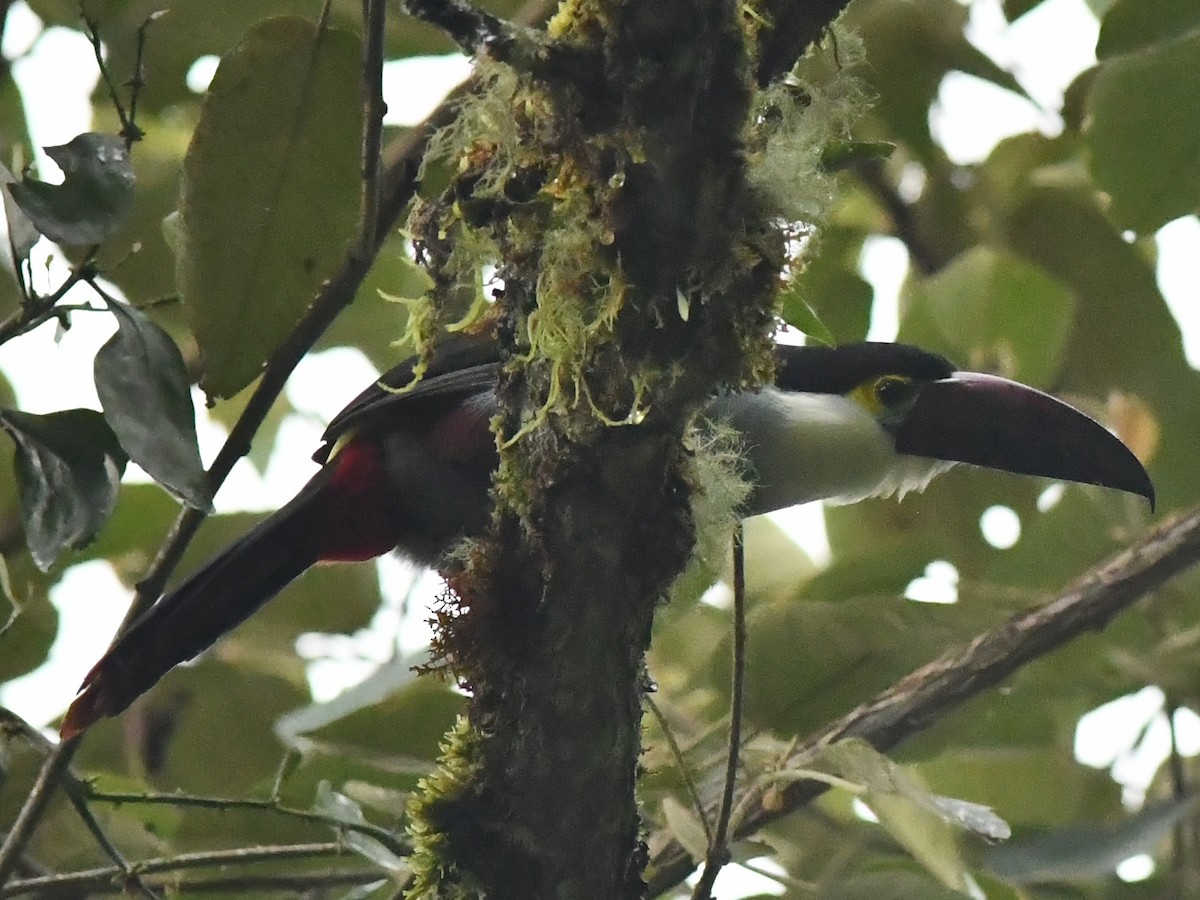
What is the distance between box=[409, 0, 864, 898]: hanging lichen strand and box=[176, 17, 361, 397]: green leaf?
228mm

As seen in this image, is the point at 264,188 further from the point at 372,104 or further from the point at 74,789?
the point at 74,789

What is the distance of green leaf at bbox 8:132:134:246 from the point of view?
1.40 m

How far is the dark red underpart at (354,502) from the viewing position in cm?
232

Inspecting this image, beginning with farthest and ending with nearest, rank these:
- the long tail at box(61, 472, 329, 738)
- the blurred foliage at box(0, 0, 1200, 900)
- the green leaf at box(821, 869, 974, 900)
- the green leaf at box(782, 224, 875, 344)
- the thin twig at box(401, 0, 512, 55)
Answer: the green leaf at box(782, 224, 875, 344) < the long tail at box(61, 472, 329, 738) < the blurred foliage at box(0, 0, 1200, 900) < the green leaf at box(821, 869, 974, 900) < the thin twig at box(401, 0, 512, 55)

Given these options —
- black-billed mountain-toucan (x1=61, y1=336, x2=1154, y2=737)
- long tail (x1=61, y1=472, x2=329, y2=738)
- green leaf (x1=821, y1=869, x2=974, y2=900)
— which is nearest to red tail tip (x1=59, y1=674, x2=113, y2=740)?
long tail (x1=61, y1=472, x2=329, y2=738)

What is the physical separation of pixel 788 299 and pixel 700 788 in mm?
747

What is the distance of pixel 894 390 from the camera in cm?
252

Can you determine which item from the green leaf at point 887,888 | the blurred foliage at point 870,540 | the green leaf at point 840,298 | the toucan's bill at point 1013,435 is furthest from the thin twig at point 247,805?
the green leaf at point 840,298

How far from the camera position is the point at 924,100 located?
2672 millimetres

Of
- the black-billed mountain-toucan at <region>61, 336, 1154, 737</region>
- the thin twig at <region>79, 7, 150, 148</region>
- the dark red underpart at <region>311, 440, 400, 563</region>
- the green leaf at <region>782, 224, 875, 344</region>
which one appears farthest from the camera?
the green leaf at <region>782, 224, 875, 344</region>

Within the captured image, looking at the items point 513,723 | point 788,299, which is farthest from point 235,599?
point 788,299

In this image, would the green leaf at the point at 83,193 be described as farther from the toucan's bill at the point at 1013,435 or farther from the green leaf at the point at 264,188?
the toucan's bill at the point at 1013,435

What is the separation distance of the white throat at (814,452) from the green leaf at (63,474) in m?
1.03

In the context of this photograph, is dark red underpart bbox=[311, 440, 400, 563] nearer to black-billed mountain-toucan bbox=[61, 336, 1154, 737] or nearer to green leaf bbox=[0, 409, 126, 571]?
black-billed mountain-toucan bbox=[61, 336, 1154, 737]
